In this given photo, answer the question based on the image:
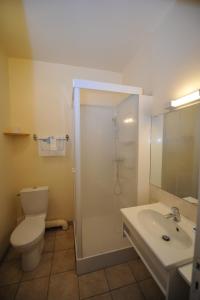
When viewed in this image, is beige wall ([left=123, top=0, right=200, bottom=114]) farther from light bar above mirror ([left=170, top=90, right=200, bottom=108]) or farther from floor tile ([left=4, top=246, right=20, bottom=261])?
floor tile ([left=4, top=246, right=20, bottom=261])

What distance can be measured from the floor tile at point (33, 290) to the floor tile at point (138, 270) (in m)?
0.92

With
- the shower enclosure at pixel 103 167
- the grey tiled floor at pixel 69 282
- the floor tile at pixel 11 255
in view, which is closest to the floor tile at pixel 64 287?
the grey tiled floor at pixel 69 282

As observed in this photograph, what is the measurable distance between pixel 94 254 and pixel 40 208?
1.00 m

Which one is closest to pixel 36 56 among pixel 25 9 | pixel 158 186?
pixel 25 9

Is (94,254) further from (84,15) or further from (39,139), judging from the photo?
(84,15)

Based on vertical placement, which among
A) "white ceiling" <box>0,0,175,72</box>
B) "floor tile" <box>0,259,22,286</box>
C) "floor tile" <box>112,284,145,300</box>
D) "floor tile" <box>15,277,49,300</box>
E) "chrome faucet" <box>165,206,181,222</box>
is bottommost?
"floor tile" <box>0,259,22,286</box>

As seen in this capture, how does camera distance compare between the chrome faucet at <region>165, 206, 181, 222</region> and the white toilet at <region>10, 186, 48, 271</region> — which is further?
the white toilet at <region>10, 186, 48, 271</region>

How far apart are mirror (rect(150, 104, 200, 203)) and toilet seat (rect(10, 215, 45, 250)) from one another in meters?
1.48

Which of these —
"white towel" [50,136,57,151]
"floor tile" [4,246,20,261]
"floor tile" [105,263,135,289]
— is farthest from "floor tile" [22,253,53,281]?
"white towel" [50,136,57,151]

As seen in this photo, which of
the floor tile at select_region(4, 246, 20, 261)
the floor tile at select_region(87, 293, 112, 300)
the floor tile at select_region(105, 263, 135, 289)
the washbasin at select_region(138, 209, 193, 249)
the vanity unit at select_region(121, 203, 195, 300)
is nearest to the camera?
the vanity unit at select_region(121, 203, 195, 300)

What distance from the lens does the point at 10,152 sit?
6.45 ft

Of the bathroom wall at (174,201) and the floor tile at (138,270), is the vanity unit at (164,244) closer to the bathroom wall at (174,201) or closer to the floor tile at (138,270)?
the bathroom wall at (174,201)

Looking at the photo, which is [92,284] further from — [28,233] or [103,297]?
[28,233]

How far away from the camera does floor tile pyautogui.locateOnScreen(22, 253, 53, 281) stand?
1.42m
